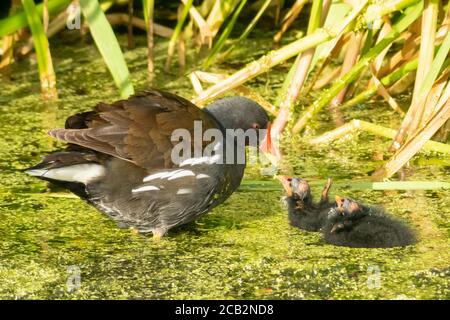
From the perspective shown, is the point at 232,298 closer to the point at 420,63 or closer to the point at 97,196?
the point at 97,196

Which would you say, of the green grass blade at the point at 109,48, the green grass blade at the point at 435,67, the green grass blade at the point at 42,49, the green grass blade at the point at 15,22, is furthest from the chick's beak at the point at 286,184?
the green grass blade at the point at 15,22

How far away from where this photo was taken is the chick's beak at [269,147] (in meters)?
3.54

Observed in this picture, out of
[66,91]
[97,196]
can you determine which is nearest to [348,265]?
[97,196]

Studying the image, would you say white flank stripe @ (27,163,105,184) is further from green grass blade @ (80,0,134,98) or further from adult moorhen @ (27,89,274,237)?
green grass blade @ (80,0,134,98)

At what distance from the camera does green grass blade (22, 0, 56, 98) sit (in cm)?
413

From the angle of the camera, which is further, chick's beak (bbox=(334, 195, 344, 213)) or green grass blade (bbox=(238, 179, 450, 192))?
green grass blade (bbox=(238, 179, 450, 192))

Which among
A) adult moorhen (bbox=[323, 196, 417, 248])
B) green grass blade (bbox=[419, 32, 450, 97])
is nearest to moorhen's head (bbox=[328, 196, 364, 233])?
adult moorhen (bbox=[323, 196, 417, 248])

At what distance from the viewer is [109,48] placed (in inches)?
149

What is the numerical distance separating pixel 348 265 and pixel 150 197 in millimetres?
637

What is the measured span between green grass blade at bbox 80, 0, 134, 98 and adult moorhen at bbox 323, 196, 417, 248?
3.07 ft

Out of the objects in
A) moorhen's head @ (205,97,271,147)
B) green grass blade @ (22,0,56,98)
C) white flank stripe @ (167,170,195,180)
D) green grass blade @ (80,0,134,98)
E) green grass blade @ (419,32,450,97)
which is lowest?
white flank stripe @ (167,170,195,180)

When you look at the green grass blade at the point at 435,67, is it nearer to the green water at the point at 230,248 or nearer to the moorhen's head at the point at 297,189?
the green water at the point at 230,248

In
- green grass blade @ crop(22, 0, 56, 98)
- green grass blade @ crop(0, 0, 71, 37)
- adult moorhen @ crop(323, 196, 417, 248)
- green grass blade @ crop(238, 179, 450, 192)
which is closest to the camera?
adult moorhen @ crop(323, 196, 417, 248)

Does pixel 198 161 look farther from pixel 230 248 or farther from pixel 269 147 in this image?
pixel 269 147
